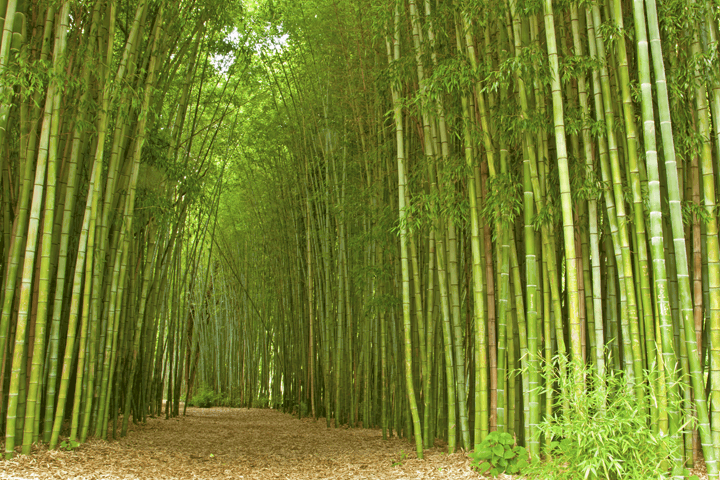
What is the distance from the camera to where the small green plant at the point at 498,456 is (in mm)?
3121

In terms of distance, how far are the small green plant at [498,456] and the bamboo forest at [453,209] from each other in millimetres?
35

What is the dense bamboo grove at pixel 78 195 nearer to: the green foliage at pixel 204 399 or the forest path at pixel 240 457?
the forest path at pixel 240 457

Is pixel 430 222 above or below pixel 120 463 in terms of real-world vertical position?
above

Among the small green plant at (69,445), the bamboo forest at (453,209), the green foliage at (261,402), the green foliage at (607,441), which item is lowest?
the green foliage at (261,402)

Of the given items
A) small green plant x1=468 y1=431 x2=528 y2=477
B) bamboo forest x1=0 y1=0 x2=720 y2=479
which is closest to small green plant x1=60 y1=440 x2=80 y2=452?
bamboo forest x1=0 y1=0 x2=720 y2=479

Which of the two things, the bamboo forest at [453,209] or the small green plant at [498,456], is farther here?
the small green plant at [498,456]

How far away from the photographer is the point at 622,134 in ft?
10.8

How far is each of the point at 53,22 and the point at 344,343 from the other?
14.0ft

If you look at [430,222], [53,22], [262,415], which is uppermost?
[53,22]

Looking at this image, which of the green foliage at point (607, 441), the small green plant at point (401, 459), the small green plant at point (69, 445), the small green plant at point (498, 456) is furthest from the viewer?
the small green plant at point (401, 459)

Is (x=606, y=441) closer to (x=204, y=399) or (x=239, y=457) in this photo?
(x=239, y=457)

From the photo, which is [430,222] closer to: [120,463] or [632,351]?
[632,351]

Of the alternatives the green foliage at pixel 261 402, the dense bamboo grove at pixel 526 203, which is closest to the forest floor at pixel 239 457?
the dense bamboo grove at pixel 526 203

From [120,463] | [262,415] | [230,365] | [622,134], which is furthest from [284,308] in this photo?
[622,134]
